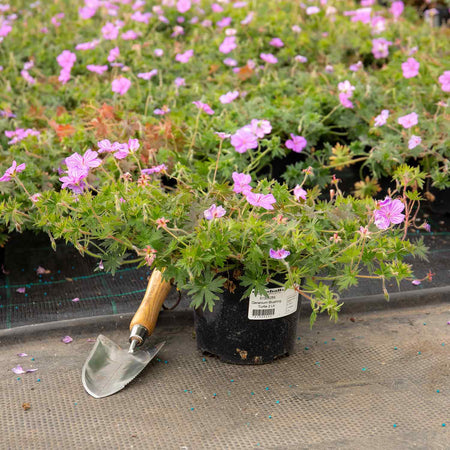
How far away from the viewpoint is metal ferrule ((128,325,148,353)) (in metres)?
2.01

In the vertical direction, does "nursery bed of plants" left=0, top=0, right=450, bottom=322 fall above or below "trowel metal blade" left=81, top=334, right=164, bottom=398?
above

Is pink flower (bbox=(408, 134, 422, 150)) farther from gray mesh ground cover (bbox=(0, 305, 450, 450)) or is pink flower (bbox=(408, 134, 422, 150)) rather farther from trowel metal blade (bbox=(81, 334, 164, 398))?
trowel metal blade (bbox=(81, 334, 164, 398))

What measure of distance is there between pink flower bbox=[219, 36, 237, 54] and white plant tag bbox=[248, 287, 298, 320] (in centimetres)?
221

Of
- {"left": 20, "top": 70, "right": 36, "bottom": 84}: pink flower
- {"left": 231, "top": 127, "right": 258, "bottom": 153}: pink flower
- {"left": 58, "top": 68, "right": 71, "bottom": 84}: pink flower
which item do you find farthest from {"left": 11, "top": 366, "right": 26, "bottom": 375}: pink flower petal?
{"left": 20, "top": 70, "right": 36, "bottom": 84}: pink flower

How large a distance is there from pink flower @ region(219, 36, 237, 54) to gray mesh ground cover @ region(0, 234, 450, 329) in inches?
64.7

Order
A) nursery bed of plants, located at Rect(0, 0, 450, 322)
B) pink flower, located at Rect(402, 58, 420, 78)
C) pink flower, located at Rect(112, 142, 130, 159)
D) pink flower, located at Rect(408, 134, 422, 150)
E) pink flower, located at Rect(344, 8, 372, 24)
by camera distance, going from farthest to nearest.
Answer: pink flower, located at Rect(344, 8, 372, 24), pink flower, located at Rect(402, 58, 420, 78), pink flower, located at Rect(408, 134, 422, 150), pink flower, located at Rect(112, 142, 130, 159), nursery bed of plants, located at Rect(0, 0, 450, 322)

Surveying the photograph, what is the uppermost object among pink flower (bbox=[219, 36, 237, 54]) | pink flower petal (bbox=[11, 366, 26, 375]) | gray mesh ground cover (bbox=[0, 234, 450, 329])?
pink flower (bbox=[219, 36, 237, 54])

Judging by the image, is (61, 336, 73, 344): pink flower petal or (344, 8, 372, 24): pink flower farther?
(344, 8, 372, 24): pink flower

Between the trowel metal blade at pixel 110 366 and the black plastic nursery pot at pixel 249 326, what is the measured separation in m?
0.18

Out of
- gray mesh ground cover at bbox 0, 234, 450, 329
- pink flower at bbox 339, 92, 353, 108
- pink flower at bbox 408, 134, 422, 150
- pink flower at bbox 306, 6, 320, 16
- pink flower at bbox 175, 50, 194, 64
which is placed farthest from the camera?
pink flower at bbox 306, 6, 320, 16

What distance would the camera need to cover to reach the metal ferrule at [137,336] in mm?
2012

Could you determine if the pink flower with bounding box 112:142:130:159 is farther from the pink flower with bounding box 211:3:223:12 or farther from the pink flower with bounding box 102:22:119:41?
the pink flower with bounding box 211:3:223:12

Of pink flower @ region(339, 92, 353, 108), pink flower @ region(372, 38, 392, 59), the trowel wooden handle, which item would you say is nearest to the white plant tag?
the trowel wooden handle

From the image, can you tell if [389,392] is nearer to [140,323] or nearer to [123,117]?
[140,323]
